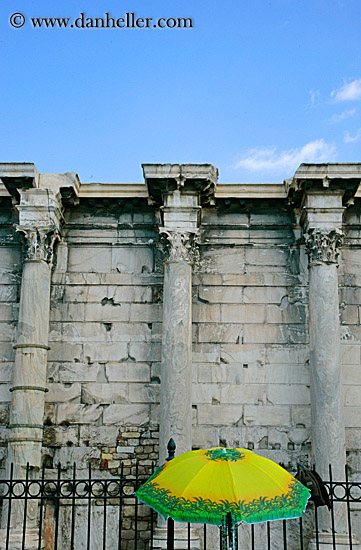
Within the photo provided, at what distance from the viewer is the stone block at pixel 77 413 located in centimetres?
1086

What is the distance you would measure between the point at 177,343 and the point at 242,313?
1565mm

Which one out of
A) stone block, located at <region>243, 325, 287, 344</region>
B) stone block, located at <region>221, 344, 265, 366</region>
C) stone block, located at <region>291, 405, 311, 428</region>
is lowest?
stone block, located at <region>291, 405, 311, 428</region>

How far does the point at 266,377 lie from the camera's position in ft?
36.4

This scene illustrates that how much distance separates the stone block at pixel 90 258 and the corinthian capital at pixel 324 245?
11.7 ft

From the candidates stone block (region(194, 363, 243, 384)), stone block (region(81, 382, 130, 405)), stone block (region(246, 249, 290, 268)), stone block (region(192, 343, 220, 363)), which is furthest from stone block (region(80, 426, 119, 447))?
stone block (region(246, 249, 290, 268))

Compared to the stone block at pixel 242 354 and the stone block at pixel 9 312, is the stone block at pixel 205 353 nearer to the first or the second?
the stone block at pixel 242 354

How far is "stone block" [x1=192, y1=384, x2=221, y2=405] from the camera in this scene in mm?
10969

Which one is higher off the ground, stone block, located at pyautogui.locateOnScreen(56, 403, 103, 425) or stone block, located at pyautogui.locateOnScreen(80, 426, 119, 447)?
stone block, located at pyautogui.locateOnScreen(56, 403, 103, 425)

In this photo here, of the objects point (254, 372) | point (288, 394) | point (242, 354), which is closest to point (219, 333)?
point (242, 354)

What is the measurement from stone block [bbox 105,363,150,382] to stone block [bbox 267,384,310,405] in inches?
83.6

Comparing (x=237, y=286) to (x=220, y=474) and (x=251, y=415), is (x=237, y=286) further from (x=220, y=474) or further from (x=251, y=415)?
(x=220, y=474)

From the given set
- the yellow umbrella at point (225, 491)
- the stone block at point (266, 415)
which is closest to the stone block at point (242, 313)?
the stone block at point (266, 415)

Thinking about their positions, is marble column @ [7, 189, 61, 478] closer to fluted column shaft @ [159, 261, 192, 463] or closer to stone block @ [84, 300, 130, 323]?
stone block @ [84, 300, 130, 323]

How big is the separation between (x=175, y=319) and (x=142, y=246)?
72.6 inches
